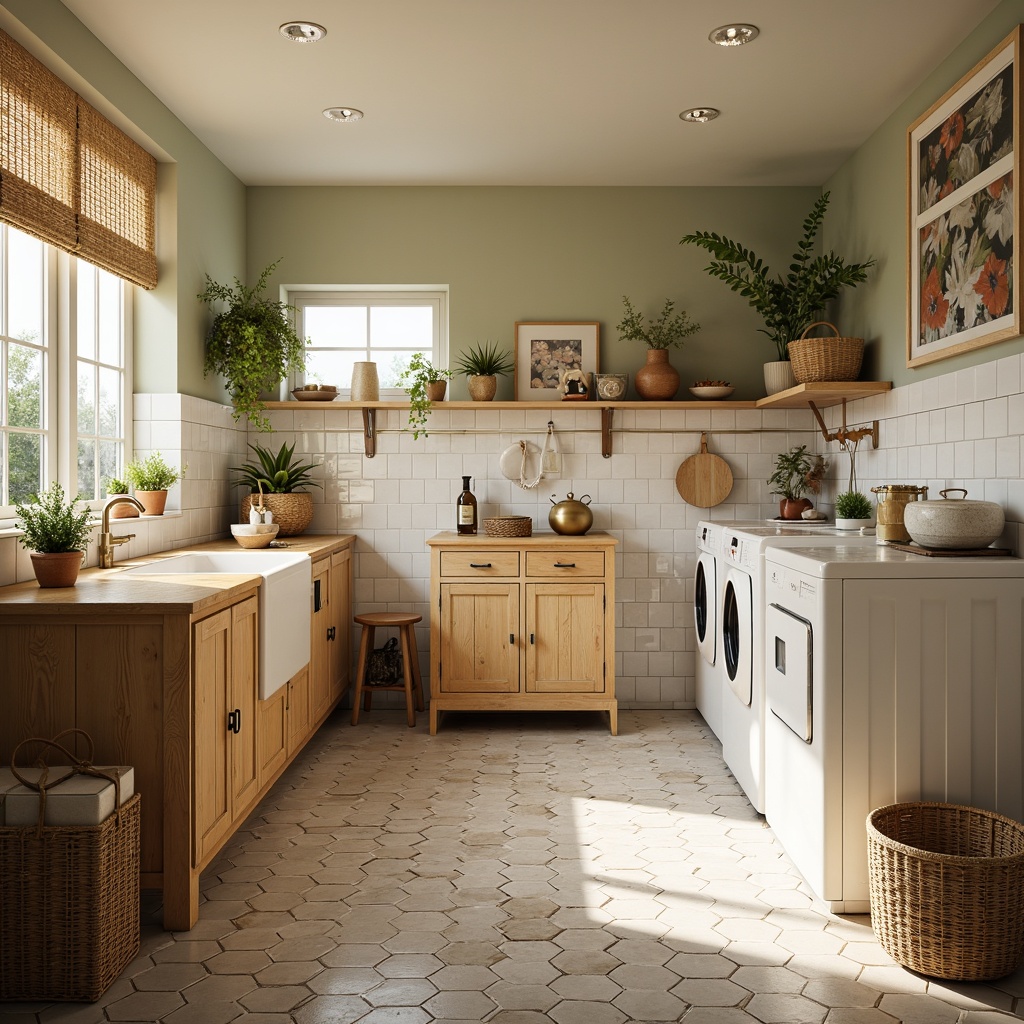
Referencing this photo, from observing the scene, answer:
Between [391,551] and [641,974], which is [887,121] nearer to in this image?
[391,551]

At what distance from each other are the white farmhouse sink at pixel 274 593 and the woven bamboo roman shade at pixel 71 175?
1144 millimetres

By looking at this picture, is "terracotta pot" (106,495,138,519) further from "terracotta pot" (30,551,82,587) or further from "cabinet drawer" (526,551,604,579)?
"cabinet drawer" (526,551,604,579)

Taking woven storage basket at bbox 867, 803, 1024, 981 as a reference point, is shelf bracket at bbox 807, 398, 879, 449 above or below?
above

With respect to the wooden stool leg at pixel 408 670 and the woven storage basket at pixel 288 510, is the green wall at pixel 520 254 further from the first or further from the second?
the wooden stool leg at pixel 408 670

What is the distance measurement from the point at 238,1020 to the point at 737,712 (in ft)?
7.15

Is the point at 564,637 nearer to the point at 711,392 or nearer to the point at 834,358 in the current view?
the point at 711,392

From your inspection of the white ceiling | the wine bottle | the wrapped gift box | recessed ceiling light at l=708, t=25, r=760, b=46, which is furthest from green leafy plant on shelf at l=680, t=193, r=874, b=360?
the wrapped gift box

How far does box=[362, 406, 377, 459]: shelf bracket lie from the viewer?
4703 millimetres

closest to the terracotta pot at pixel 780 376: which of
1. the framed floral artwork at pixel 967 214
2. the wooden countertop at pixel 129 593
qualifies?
the framed floral artwork at pixel 967 214

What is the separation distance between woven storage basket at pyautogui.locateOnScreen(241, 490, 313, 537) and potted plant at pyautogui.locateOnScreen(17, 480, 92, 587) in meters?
1.66

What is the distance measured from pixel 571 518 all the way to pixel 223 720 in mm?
2223

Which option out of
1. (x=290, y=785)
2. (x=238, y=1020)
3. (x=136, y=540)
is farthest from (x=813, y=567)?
(x=136, y=540)

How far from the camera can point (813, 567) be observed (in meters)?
2.46

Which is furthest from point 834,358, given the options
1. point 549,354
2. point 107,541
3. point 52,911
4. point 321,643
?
point 52,911
